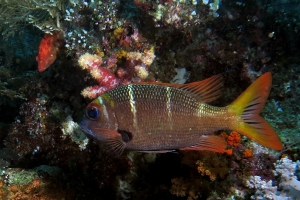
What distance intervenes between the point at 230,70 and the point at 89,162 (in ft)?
9.48

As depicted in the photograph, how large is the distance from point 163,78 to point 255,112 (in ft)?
5.92

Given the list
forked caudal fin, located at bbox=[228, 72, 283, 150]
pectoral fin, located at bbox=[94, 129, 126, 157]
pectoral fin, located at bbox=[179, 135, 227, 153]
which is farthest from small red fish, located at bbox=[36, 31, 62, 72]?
forked caudal fin, located at bbox=[228, 72, 283, 150]

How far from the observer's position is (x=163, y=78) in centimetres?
416

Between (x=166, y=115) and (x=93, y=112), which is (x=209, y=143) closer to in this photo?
(x=166, y=115)

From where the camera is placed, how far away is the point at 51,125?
473 centimetres

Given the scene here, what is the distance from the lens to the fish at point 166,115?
8.79 ft

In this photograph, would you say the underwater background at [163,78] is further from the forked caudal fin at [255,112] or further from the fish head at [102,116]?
the fish head at [102,116]

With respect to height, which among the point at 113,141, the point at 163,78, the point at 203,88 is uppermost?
the point at 163,78

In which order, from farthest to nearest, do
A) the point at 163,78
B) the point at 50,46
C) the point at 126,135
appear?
the point at 50,46 → the point at 163,78 → the point at 126,135

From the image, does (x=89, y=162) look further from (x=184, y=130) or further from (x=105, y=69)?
(x=184, y=130)

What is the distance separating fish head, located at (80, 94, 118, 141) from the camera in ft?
9.01

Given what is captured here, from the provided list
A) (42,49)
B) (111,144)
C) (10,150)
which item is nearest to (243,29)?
(111,144)

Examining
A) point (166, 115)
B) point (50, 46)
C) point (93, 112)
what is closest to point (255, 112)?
point (166, 115)

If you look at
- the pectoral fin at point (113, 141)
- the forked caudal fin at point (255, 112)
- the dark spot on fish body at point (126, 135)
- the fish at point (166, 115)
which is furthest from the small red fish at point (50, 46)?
the forked caudal fin at point (255, 112)
